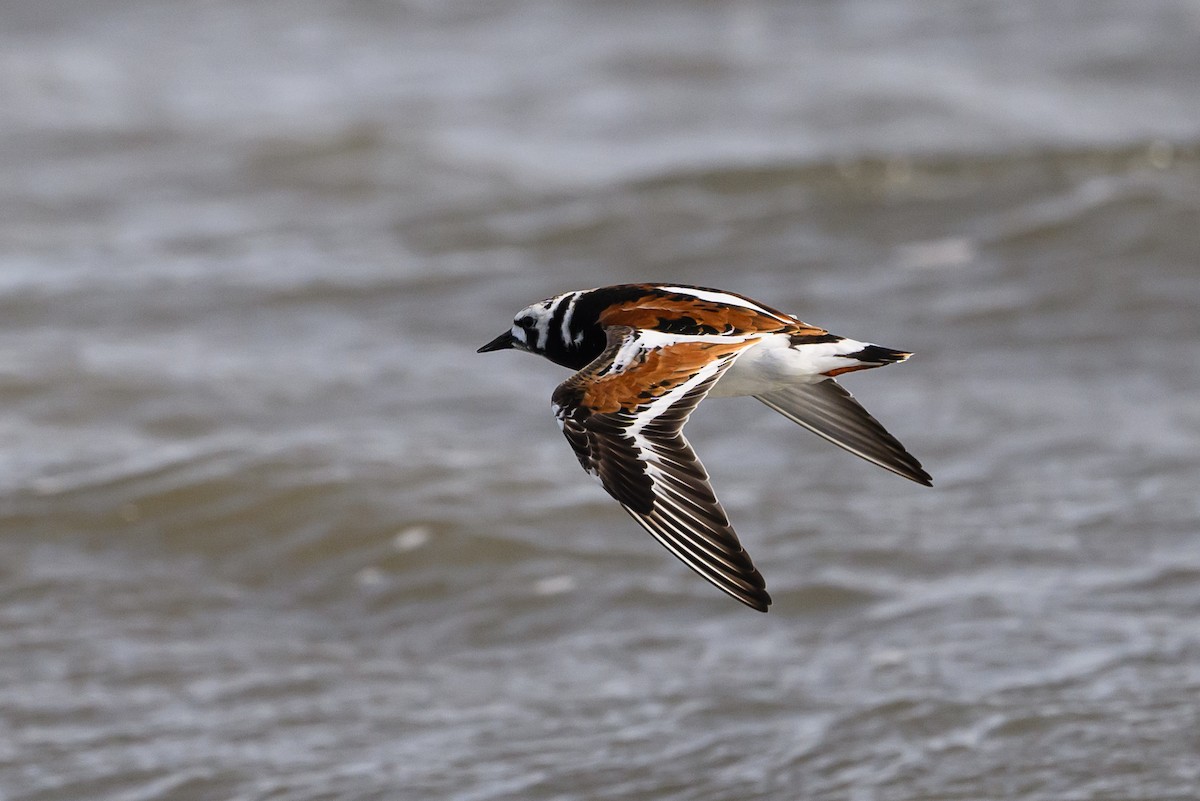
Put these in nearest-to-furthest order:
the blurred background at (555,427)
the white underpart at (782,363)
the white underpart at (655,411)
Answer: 1. the white underpart at (655,411)
2. the white underpart at (782,363)
3. the blurred background at (555,427)

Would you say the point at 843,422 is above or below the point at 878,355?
below

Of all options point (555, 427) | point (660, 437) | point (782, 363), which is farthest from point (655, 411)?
point (555, 427)

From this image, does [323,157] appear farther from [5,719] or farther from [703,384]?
[703,384]

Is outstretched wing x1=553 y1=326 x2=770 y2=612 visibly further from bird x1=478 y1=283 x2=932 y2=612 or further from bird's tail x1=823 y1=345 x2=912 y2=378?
bird's tail x1=823 y1=345 x2=912 y2=378

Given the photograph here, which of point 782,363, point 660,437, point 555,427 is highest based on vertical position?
point 782,363

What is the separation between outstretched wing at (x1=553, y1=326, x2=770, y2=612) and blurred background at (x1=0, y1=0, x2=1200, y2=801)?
1249 millimetres

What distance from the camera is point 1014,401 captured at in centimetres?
702

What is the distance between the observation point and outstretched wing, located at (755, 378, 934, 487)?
4539mm

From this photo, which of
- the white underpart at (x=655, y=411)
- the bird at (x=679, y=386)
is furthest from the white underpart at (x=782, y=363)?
the white underpart at (x=655, y=411)

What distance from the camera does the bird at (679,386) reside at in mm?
3658

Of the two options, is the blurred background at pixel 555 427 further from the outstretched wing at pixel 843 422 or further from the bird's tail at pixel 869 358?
the bird's tail at pixel 869 358

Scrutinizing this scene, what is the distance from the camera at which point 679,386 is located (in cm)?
391

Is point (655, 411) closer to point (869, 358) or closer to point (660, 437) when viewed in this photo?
point (660, 437)

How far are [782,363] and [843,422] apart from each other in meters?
0.55
